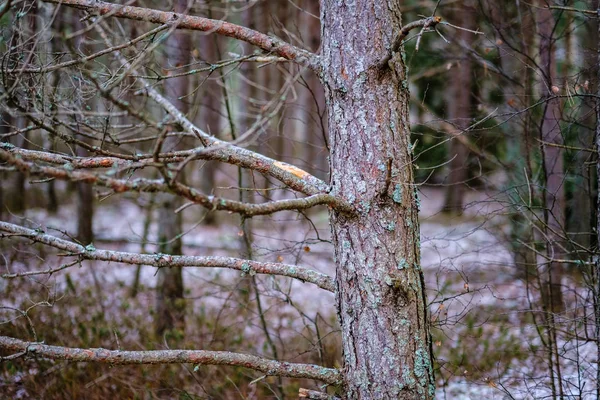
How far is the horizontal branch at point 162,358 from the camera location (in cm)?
324

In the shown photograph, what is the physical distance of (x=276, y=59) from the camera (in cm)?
359

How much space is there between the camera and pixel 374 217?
3.21 m

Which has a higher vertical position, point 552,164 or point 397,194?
point 552,164

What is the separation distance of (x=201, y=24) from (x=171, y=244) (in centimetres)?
454

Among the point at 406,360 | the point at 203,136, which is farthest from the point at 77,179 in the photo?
the point at 406,360

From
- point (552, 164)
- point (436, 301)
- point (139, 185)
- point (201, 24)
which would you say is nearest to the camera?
point (139, 185)

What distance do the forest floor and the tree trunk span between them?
0.54m

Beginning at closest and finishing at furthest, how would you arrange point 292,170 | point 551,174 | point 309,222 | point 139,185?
point 139,185
point 292,170
point 551,174
point 309,222

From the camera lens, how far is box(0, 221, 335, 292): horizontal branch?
3.22 meters

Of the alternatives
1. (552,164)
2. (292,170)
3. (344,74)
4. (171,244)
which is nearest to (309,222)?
(292,170)

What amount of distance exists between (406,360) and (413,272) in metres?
0.54

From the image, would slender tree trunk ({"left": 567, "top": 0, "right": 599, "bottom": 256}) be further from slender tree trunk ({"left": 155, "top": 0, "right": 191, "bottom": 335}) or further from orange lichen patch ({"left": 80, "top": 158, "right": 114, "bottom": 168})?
slender tree trunk ({"left": 155, "top": 0, "right": 191, "bottom": 335})

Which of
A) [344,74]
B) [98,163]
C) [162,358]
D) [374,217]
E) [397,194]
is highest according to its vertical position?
[344,74]

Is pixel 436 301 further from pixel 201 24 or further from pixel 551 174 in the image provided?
pixel 201 24
